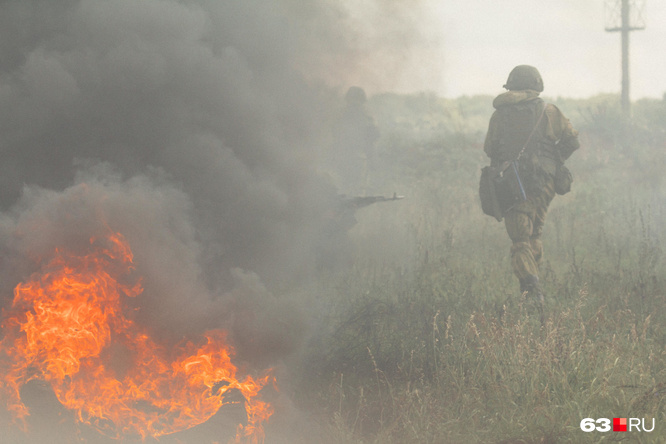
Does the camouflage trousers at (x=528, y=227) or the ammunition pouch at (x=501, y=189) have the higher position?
the ammunition pouch at (x=501, y=189)

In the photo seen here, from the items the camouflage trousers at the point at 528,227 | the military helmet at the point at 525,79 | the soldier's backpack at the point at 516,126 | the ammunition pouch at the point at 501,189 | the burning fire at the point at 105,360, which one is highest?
the military helmet at the point at 525,79

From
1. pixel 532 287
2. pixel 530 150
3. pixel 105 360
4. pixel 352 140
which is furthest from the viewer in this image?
pixel 352 140

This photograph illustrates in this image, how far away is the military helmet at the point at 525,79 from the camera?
6.47 metres

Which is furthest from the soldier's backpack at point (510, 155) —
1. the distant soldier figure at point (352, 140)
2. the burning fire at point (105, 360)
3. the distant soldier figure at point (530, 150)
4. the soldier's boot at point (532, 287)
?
the burning fire at point (105, 360)

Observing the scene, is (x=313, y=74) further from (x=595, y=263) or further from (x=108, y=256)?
(x=595, y=263)

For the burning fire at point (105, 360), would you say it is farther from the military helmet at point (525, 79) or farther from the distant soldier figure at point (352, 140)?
the military helmet at point (525, 79)

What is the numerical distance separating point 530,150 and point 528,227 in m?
0.79

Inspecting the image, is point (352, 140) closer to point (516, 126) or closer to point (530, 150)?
point (516, 126)

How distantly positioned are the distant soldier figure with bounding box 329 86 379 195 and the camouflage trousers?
7.91 ft

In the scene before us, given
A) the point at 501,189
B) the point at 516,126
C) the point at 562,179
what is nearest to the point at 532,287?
the point at 501,189

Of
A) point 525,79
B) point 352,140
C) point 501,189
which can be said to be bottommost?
point 501,189

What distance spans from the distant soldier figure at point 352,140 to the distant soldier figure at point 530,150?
1890mm

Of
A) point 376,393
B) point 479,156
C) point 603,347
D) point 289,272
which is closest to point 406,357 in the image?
point 376,393

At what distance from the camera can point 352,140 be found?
11.0 m
